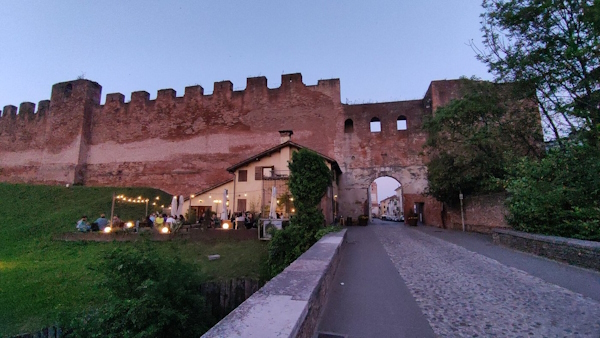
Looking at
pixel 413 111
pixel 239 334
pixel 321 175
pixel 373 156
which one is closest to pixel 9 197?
pixel 321 175

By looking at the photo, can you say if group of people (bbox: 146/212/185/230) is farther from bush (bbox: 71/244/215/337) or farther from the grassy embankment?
bush (bbox: 71/244/215/337)

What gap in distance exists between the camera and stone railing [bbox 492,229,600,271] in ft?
17.5

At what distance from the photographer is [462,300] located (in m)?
3.60

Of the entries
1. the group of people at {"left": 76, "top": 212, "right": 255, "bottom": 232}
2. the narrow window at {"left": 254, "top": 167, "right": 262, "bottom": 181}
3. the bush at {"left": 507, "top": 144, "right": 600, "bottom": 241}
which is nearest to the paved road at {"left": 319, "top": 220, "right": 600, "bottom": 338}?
the bush at {"left": 507, "top": 144, "right": 600, "bottom": 241}

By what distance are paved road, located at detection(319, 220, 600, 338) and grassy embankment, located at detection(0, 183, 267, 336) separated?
14.4 feet

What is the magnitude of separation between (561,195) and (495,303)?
6.34 metres

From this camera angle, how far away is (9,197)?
21750 mm

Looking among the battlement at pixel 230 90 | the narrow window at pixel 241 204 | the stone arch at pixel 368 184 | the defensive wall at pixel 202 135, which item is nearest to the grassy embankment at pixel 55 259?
the narrow window at pixel 241 204

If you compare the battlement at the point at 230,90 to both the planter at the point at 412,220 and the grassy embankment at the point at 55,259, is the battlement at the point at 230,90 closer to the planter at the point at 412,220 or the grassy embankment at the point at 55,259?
the grassy embankment at the point at 55,259

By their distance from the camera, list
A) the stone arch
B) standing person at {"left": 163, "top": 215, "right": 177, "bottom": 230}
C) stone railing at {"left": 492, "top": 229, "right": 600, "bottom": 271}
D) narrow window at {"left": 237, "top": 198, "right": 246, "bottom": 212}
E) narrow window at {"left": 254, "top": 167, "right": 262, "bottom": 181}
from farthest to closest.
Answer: the stone arch, narrow window at {"left": 237, "top": 198, "right": 246, "bottom": 212}, narrow window at {"left": 254, "top": 167, "right": 262, "bottom": 181}, standing person at {"left": 163, "top": 215, "right": 177, "bottom": 230}, stone railing at {"left": 492, "top": 229, "right": 600, "bottom": 271}

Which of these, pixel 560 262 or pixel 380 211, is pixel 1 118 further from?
pixel 380 211

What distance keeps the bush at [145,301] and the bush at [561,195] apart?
8.94 meters

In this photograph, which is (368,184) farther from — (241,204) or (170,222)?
(170,222)

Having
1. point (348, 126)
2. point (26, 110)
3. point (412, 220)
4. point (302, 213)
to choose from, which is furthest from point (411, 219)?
point (26, 110)
